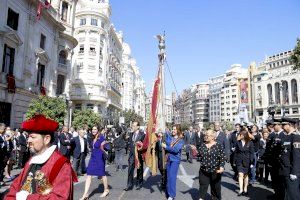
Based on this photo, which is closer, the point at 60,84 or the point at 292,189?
the point at 292,189

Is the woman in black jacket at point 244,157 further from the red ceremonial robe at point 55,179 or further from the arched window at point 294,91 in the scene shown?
the arched window at point 294,91

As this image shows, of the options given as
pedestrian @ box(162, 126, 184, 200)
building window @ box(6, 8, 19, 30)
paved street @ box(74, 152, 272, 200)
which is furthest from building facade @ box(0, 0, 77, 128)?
pedestrian @ box(162, 126, 184, 200)

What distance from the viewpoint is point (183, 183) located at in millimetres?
10570

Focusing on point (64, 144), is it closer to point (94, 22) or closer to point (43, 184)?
point (43, 184)

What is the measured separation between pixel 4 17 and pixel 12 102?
6.36m

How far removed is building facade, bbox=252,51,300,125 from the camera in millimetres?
92438

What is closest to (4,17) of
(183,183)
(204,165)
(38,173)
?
(183,183)

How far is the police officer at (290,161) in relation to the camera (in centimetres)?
634

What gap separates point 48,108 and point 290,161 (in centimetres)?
2042

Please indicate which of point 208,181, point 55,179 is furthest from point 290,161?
point 55,179

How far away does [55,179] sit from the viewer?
2.88 m

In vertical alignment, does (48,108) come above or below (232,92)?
below

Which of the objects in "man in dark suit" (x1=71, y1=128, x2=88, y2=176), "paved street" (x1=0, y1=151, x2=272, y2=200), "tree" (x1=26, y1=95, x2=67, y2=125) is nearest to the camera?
"paved street" (x1=0, y1=151, x2=272, y2=200)

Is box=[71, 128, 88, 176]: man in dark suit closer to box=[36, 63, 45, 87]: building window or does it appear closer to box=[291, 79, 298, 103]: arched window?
box=[36, 63, 45, 87]: building window
